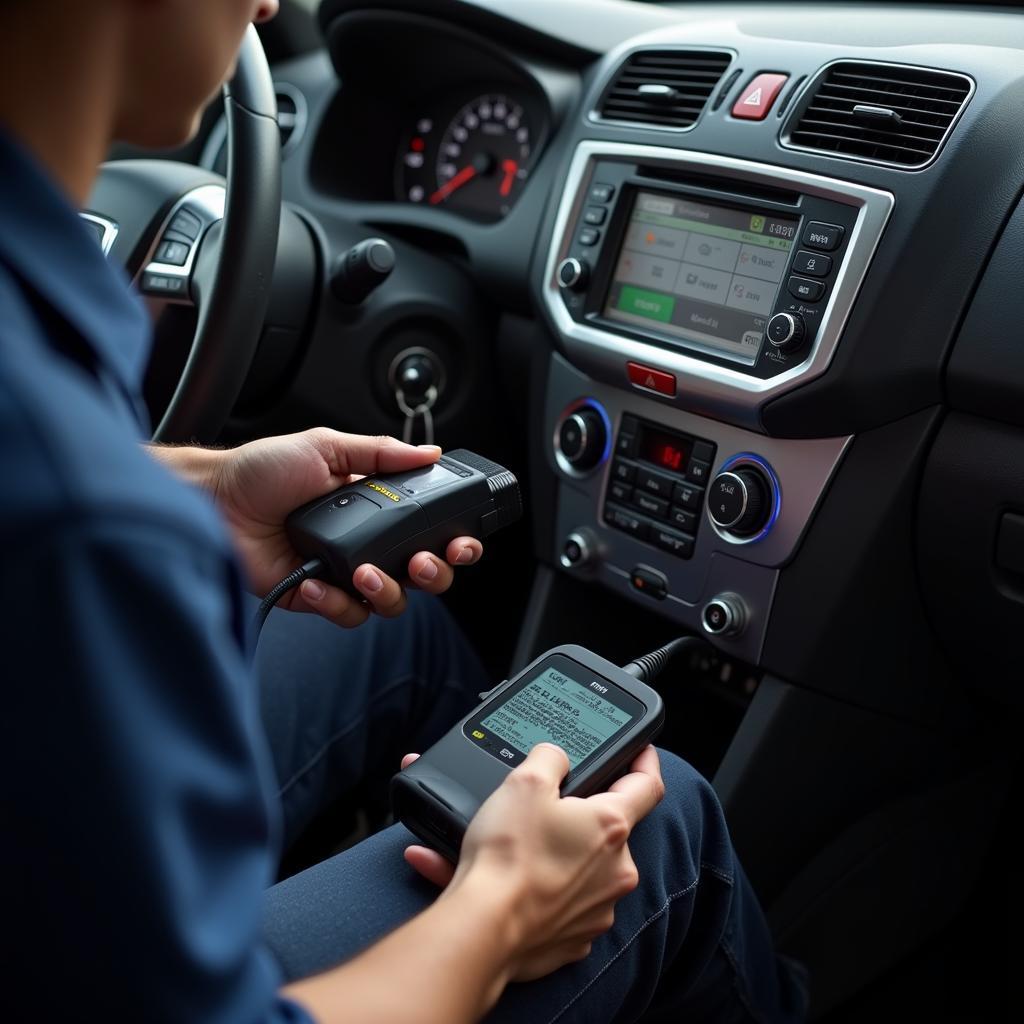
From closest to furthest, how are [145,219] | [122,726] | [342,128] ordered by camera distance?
[122,726], [145,219], [342,128]

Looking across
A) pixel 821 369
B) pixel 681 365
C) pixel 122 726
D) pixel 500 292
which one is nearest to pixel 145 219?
pixel 500 292

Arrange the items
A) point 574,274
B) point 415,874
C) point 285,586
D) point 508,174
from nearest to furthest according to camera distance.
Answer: point 415,874 < point 285,586 < point 574,274 < point 508,174

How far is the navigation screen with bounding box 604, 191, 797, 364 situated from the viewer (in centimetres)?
111

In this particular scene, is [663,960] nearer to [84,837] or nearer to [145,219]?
[84,837]

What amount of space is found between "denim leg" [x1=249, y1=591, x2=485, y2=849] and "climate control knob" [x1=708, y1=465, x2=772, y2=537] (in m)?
0.32

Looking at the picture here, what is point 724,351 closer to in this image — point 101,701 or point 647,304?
point 647,304

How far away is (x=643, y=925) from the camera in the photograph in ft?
2.66

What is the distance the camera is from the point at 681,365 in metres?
1.16

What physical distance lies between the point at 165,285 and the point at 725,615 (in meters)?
0.67

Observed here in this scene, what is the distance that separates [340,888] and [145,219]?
0.79 meters

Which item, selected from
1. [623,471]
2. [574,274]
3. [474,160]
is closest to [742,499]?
[623,471]

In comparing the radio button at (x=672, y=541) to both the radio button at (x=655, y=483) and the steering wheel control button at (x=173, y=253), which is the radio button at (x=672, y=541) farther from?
the steering wheel control button at (x=173, y=253)

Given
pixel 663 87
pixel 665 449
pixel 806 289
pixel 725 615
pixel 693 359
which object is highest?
pixel 663 87

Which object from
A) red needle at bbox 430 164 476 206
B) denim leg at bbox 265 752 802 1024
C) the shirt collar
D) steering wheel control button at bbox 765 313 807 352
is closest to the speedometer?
red needle at bbox 430 164 476 206
